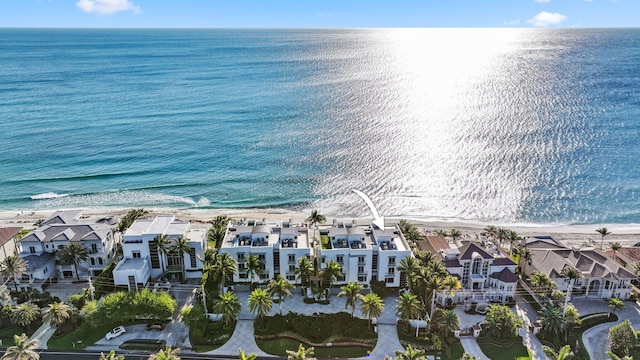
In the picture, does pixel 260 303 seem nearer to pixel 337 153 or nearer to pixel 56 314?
pixel 56 314

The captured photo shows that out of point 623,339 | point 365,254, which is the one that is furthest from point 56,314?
point 623,339

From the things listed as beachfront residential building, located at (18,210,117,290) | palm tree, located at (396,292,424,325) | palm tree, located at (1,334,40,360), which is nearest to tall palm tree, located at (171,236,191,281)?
beachfront residential building, located at (18,210,117,290)

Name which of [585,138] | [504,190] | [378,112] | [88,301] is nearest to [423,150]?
[504,190]

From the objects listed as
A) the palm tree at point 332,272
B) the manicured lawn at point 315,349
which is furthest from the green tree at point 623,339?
the palm tree at point 332,272

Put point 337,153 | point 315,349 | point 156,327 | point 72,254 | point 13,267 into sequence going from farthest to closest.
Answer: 1. point 337,153
2. point 72,254
3. point 13,267
4. point 156,327
5. point 315,349

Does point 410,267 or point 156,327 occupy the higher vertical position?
point 410,267

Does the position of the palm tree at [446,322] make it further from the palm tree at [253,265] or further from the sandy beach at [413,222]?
the sandy beach at [413,222]
